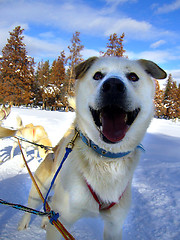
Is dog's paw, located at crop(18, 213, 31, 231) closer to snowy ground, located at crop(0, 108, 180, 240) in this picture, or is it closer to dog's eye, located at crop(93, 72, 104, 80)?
snowy ground, located at crop(0, 108, 180, 240)

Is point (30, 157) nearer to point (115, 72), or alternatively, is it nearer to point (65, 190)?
point (65, 190)

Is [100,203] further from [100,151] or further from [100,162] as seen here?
[100,151]

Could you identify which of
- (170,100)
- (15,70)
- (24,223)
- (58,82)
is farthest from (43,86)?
(24,223)

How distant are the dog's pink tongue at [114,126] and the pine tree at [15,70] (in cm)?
2747

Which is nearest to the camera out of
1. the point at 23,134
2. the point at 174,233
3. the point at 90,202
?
the point at 90,202

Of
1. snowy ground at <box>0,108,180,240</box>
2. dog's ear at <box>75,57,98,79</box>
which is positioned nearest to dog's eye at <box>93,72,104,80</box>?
dog's ear at <box>75,57,98,79</box>

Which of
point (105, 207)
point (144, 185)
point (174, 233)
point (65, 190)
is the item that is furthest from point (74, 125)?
point (144, 185)

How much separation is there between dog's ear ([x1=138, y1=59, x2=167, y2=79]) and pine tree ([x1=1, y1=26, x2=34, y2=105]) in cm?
2722

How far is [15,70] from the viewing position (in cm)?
2648

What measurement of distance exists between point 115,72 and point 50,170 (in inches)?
56.1

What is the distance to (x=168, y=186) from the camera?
10.6 ft

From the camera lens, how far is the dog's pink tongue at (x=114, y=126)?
1.50m

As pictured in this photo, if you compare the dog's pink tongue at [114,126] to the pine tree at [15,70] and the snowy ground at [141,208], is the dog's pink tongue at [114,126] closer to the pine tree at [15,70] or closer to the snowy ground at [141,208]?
the snowy ground at [141,208]

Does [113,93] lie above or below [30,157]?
above
